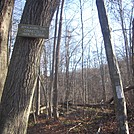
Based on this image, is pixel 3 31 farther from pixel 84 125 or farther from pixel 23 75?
pixel 84 125

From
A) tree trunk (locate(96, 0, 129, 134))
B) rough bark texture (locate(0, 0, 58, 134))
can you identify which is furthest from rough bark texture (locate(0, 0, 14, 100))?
tree trunk (locate(96, 0, 129, 134))

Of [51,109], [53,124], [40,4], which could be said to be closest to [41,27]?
[40,4]

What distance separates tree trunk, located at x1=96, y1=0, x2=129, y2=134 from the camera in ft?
16.6

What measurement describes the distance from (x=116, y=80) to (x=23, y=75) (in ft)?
9.51

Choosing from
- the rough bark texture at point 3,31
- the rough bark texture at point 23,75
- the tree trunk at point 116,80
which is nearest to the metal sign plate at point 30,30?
the rough bark texture at point 23,75

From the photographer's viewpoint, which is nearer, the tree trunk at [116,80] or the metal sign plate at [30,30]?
the metal sign plate at [30,30]

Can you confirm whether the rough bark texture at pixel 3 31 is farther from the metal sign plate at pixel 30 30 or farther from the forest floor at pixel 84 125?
the forest floor at pixel 84 125

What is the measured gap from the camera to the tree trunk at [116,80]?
506 centimetres

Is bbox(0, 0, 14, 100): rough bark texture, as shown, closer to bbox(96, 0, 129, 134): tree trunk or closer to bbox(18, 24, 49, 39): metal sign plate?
bbox(18, 24, 49, 39): metal sign plate

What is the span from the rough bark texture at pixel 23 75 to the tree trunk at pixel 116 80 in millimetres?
2493

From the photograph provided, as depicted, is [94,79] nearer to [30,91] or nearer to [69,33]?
[69,33]

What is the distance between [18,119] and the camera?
304 centimetres

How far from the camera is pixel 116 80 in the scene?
204 inches

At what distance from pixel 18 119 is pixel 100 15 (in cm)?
387
